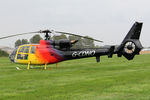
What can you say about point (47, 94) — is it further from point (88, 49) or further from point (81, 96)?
point (88, 49)

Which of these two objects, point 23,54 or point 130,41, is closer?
point 130,41

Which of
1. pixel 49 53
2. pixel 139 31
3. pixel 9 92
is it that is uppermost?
pixel 139 31

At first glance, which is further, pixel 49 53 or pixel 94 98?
pixel 49 53

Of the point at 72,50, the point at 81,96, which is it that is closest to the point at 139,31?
the point at 72,50

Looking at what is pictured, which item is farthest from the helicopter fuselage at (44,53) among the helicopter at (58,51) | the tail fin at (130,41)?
the tail fin at (130,41)

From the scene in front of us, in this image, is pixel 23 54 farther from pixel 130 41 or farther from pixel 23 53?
pixel 130 41

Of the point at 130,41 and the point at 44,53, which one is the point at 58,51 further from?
the point at 130,41

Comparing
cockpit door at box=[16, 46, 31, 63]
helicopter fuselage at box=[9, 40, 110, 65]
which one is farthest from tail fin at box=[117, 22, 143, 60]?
cockpit door at box=[16, 46, 31, 63]

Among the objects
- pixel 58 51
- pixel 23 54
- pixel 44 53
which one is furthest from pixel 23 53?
pixel 58 51

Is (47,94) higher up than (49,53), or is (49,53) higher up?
(49,53)

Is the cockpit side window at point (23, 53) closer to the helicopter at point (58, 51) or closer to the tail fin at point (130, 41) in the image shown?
the helicopter at point (58, 51)

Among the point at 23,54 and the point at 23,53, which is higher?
the point at 23,53

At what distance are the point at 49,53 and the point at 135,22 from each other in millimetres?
9221

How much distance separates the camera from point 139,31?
21297mm
